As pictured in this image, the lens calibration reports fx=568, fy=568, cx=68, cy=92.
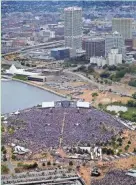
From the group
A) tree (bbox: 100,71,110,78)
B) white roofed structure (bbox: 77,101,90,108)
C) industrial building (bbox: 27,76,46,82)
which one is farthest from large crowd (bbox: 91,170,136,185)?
tree (bbox: 100,71,110,78)

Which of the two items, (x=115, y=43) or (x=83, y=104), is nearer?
(x=83, y=104)

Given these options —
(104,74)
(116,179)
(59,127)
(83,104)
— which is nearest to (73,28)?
(104,74)

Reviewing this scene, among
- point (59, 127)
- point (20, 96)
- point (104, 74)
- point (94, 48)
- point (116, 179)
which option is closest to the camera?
point (116, 179)

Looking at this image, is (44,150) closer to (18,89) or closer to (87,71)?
(18,89)

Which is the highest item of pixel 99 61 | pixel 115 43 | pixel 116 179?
pixel 115 43

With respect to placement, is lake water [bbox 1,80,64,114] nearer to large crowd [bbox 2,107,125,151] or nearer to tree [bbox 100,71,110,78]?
large crowd [bbox 2,107,125,151]

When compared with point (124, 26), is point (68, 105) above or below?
below

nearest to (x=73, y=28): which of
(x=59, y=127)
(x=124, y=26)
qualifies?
(x=124, y=26)

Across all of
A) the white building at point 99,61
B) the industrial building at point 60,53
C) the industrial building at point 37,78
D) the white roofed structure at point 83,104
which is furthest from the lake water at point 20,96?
the industrial building at point 60,53

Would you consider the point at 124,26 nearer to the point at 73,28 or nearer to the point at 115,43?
the point at 73,28

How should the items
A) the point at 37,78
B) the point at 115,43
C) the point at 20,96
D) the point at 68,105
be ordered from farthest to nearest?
the point at 115,43 → the point at 37,78 → the point at 20,96 → the point at 68,105
